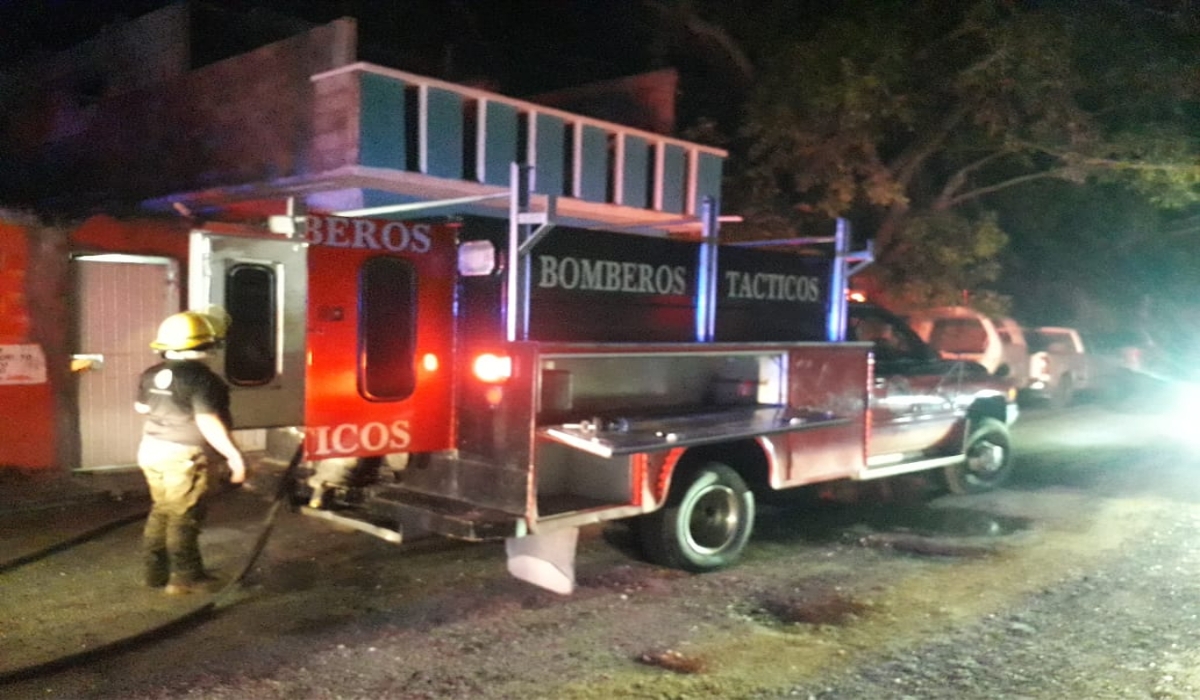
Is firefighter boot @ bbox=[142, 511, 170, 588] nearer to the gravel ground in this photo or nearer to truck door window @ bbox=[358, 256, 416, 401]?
truck door window @ bbox=[358, 256, 416, 401]

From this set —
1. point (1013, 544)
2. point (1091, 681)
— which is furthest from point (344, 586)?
point (1013, 544)

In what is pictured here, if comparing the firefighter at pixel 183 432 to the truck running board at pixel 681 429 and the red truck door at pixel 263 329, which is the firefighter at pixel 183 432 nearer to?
the red truck door at pixel 263 329

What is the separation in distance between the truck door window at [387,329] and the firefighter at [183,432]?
827 millimetres

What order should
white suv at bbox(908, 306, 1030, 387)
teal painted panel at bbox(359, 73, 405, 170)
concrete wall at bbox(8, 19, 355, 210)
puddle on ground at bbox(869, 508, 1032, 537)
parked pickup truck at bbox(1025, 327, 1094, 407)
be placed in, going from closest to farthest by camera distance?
puddle on ground at bbox(869, 508, 1032, 537), teal painted panel at bbox(359, 73, 405, 170), concrete wall at bbox(8, 19, 355, 210), white suv at bbox(908, 306, 1030, 387), parked pickup truck at bbox(1025, 327, 1094, 407)

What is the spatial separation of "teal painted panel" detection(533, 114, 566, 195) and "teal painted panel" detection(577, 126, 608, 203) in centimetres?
34

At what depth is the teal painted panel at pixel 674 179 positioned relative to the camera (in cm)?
1246

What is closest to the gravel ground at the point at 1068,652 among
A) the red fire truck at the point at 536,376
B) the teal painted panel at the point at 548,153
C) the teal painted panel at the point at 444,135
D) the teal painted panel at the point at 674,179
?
the red fire truck at the point at 536,376

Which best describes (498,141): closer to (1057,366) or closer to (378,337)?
(378,337)

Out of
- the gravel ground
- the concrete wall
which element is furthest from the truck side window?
the concrete wall

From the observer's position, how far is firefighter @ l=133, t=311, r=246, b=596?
5.55m

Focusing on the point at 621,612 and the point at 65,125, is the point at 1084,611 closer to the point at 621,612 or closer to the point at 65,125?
the point at 621,612

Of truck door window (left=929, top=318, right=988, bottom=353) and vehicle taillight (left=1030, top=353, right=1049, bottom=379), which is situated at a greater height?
truck door window (left=929, top=318, right=988, bottom=353)

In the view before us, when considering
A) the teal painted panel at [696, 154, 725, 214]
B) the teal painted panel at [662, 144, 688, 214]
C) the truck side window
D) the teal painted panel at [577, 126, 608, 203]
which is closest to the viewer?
the truck side window

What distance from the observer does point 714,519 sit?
668cm
